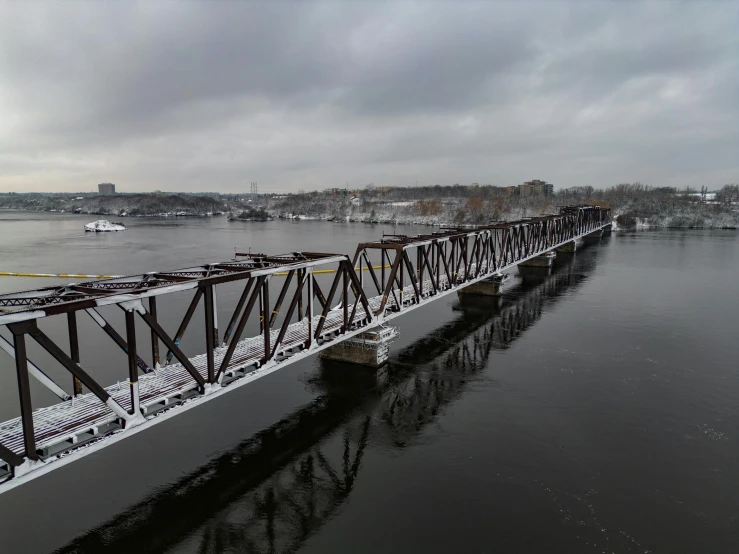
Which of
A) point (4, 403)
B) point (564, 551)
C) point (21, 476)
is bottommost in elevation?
point (564, 551)

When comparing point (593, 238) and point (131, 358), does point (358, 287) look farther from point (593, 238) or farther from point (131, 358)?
point (593, 238)

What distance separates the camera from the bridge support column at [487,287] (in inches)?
1908

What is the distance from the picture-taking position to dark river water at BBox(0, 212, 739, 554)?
15.1m

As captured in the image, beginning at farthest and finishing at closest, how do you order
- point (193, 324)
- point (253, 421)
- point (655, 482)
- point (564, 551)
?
point (193, 324)
point (253, 421)
point (655, 482)
point (564, 551)

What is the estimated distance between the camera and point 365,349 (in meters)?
28.6

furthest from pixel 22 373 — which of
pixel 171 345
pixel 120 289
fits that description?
pixel 120 289

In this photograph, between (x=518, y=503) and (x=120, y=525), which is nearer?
(x=120, y=525)

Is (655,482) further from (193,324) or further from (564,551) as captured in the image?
(193,324)

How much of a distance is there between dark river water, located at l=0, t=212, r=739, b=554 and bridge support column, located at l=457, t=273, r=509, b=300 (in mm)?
13939

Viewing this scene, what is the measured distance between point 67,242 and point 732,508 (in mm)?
116651

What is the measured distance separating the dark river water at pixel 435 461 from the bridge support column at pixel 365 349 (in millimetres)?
943

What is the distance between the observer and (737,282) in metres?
56.6

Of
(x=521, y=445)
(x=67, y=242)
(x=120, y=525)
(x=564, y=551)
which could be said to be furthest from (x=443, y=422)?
(x=67, y=242)

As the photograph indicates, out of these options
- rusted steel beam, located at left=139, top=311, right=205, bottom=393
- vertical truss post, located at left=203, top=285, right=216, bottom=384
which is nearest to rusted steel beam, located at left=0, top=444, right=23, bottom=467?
rusted steel beam, located at left=139, top=311, right=205, bottom=393
